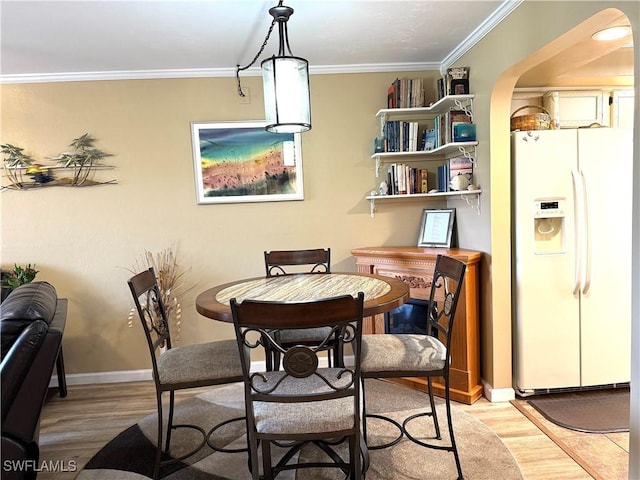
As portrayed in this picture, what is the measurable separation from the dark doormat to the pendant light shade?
228 cm

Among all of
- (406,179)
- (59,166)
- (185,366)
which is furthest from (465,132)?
(59,166)

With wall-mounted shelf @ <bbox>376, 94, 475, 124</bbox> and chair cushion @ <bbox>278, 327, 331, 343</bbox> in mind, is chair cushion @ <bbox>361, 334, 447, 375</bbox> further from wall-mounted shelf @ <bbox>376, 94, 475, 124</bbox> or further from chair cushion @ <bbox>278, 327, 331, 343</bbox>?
wall-mounted shelf @ <bbox>376, 94, 475, 124</bbox>

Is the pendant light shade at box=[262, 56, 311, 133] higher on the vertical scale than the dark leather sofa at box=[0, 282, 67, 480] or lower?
higher

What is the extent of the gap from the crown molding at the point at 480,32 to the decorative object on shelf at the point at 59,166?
2712mm

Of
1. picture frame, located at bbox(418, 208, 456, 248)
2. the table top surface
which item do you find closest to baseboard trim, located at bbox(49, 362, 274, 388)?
the table top surface

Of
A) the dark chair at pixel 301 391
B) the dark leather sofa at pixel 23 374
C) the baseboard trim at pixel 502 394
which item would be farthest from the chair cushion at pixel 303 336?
the baseboard trim at pixel 502 394

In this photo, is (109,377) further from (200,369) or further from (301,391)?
(301,391)

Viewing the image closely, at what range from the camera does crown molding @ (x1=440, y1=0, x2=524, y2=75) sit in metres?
2.33

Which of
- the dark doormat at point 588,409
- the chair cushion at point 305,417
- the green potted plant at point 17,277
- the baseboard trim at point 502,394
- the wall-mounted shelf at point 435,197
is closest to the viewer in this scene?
the chair cushion at point 305,417

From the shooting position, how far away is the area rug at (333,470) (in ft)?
6.77

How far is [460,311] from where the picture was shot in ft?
9.21

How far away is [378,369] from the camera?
1.95 m

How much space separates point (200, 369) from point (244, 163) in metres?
1.81

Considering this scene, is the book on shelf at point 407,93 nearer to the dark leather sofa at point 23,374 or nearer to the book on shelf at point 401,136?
the book on shelf at point 401,136
